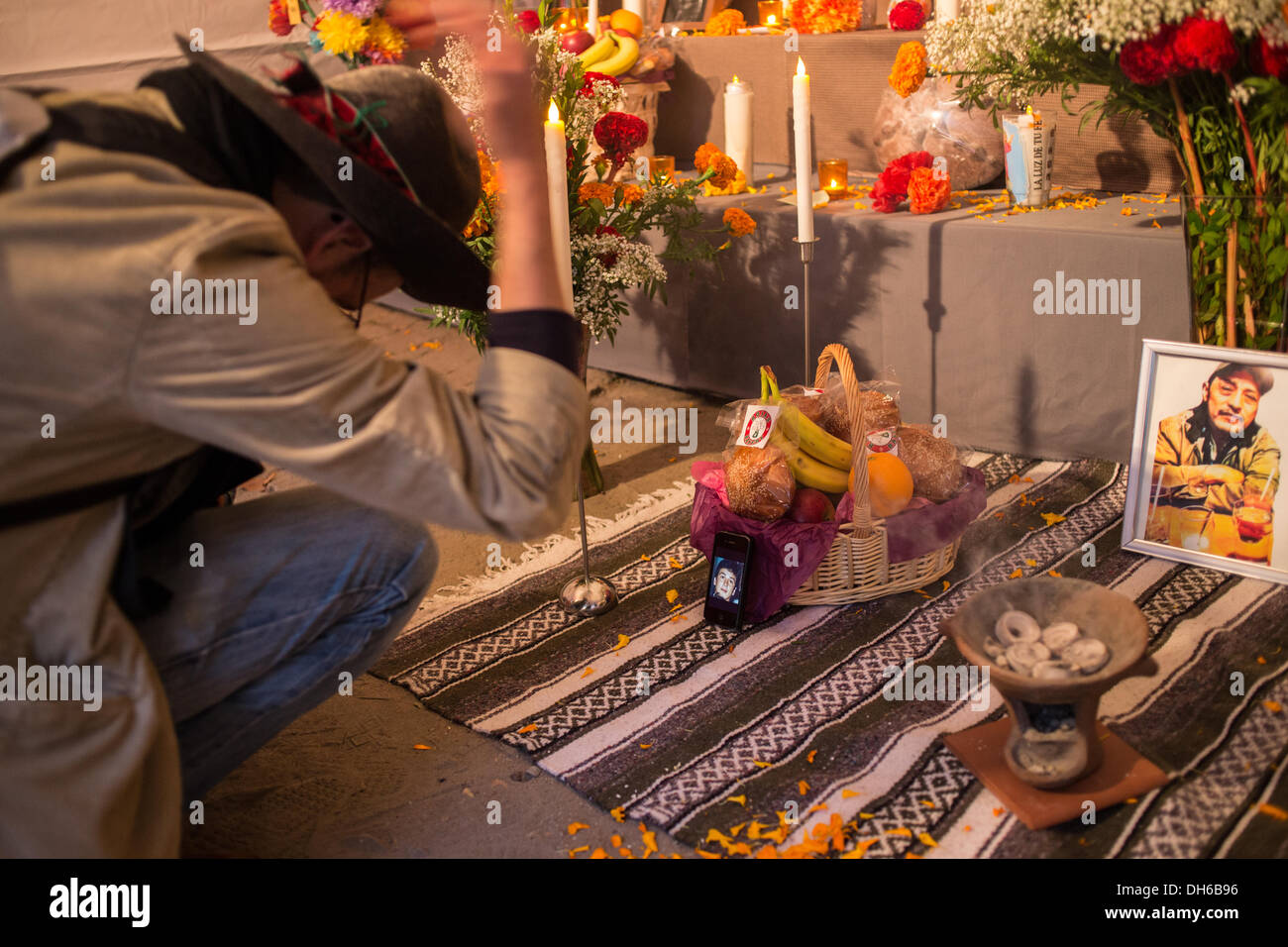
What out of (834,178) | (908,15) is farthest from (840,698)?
(908,15)

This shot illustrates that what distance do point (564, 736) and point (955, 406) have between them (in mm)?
1245

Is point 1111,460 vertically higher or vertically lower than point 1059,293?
lower

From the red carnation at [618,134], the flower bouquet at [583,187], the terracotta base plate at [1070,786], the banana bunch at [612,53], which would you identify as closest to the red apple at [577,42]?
the banana bunch at [612,53]

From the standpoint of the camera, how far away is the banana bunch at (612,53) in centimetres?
285

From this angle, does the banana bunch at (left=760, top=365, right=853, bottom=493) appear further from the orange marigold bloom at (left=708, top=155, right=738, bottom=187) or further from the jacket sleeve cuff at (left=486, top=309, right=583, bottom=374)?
the orange marigold bloom at (left=708, top=155, right=738, bottom=187)

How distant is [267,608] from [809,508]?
866 millimetres

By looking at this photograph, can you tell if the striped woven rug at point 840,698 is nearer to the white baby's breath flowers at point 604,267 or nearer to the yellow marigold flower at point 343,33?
the white baby's breath flowers at point 604,267

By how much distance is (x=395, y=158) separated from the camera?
3.49 ft

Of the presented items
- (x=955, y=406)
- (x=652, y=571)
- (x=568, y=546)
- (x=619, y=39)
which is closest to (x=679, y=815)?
(x=652, y=571)

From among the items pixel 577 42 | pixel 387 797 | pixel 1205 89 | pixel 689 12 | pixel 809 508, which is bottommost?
pixel 387 797

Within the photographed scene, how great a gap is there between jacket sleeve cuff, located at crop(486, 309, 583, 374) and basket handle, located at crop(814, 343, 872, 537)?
72 centimetres

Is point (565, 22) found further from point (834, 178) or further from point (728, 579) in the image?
point (728, 579)
